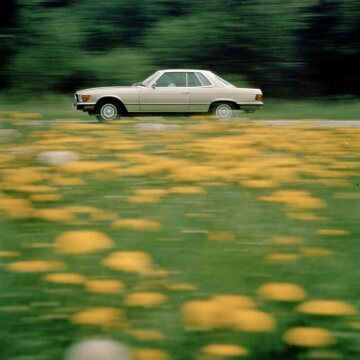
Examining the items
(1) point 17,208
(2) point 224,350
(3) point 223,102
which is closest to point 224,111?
(3) point 223,102

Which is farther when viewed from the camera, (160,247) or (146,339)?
(160,247)

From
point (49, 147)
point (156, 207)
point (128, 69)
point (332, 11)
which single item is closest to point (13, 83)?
point (128, 69)

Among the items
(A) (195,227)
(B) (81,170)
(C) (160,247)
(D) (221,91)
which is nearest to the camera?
(C) (160,247)

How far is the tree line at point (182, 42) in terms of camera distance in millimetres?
22797

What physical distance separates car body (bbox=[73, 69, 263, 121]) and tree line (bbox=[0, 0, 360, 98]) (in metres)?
6.18

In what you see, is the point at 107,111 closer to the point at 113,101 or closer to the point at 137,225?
the point at 113,101

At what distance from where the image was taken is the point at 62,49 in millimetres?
22734

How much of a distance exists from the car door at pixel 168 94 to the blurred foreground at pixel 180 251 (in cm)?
1112

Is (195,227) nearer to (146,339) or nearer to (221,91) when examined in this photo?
(146,339)

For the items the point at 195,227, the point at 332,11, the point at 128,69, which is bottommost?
the point at 195,227

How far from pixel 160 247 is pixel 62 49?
67.1ft

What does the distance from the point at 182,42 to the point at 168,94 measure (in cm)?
768

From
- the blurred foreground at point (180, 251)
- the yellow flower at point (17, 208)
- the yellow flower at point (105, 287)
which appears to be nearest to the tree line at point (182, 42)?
the blurred foreground at point (180, 251)

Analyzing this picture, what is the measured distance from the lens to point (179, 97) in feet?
53.9
